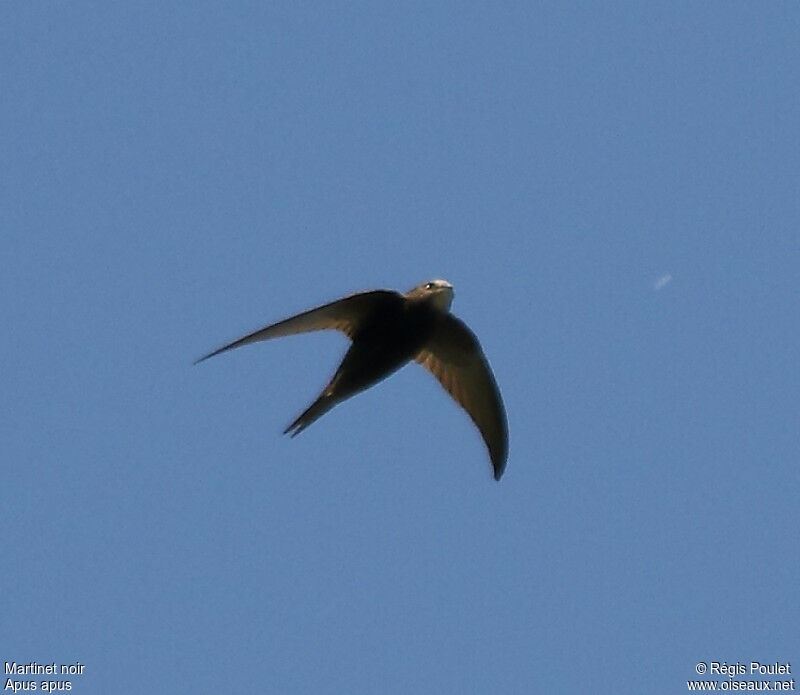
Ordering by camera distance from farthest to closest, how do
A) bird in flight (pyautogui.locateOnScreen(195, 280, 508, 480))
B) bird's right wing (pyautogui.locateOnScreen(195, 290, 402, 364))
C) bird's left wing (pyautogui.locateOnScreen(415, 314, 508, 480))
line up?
bird's left wing (pyautogui.locateOnScreen(415, 314, 508, 480)), bird in flight (pyautogui.locateOnScreen(195, 280, 508, 480)), bird's right wing (pyautogui.locateOnScreen(195, 290, 402, 364))

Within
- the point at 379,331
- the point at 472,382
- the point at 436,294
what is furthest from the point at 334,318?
the point at 472,382

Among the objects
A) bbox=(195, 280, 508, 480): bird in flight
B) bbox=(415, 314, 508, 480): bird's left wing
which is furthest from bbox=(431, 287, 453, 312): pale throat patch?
bbox=(415, 314, 508, 480): bird's left wing

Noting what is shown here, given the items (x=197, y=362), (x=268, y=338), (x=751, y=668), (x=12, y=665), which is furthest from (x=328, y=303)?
(x=751, y=668)

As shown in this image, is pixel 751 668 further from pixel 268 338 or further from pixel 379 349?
pixel 268 338

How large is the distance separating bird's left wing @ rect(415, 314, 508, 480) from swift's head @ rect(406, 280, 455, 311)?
0.47m

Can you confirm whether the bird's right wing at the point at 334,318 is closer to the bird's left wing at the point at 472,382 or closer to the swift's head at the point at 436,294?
the swift's head at the point at 436,294

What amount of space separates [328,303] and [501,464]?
170 centimetres

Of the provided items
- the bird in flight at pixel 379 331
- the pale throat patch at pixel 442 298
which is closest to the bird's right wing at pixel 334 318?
the bird in flight at pixel 379 331

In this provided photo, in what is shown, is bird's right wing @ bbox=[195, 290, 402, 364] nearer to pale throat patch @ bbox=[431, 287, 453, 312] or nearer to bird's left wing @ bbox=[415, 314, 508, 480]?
pale throat patch @ bbox=[431, 287, 453, 312]

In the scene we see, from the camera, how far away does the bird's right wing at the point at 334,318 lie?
8.91 m

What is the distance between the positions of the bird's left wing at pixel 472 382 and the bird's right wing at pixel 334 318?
0.60 meters

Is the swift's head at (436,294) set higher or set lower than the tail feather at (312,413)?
higher

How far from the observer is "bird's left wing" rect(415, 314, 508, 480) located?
32.3 feet

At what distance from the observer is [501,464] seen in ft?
32.4
